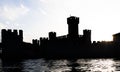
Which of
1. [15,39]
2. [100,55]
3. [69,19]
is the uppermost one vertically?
[69,19]

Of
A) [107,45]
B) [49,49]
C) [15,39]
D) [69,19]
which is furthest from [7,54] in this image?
[107,45]

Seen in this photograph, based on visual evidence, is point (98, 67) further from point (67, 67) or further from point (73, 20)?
point (73, 20)

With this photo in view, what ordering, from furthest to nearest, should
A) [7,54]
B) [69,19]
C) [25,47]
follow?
[69,19], [25,47], [7,54]

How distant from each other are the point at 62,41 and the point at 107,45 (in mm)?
11822

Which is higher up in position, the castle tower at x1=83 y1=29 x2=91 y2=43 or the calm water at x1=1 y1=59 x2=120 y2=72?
the castle tower at x1=83 y1=29 x2=91 y2=43

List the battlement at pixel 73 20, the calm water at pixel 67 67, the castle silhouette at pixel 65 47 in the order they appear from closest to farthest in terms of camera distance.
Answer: the calm water at pixel 67 67 < the castle silhouette at pixel 65 47 < the battlement at pixel 73 20

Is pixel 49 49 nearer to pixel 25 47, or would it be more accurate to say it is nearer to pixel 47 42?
pixel 47 42

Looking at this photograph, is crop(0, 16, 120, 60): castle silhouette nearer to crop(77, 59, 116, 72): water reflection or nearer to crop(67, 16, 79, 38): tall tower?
crop(67, 16, 79, 38): tall tower

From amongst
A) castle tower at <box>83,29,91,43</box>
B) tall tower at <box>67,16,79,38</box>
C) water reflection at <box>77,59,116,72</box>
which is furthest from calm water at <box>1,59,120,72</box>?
tall tower at <box>67,16,79,38</box>

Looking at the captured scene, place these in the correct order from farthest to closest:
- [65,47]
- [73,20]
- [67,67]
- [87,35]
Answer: [73,20] < [87,35] < [65,47] < [67,67]

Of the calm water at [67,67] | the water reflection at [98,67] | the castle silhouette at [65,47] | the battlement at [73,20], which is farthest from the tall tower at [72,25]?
the water reflection at [98,67]

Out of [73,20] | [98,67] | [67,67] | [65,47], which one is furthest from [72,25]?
[98,67]

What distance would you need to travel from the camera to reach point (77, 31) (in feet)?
233

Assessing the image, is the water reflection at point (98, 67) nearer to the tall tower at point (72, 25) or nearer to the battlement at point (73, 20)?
the tall tower at point (72, 25)
